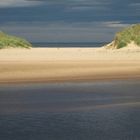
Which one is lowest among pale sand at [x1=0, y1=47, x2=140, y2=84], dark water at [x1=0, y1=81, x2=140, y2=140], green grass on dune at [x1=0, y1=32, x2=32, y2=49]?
dark water at [x1=0, y1=81, x2=140, y2=140]

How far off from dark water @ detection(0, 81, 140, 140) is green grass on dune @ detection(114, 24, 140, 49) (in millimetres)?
28143

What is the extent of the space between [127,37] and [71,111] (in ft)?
119

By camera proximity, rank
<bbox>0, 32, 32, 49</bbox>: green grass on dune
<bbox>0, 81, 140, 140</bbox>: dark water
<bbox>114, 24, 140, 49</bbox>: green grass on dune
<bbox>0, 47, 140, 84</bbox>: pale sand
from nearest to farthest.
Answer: <bbox>0, 81, 140, 140</bbox>: dark water
<bbox>0, 47, 140, 84</bbox>: pale sand
<bbox>114, 24, 140, 49</bbox>: green grass on dune
<bbox>0, 32, 32, 49</bbox>: green grass on dune

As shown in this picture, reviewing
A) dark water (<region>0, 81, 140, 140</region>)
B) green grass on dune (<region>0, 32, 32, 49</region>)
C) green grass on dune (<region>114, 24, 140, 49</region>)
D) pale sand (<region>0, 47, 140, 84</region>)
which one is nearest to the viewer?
dark water (<region>0, 81, 140, 140</region>)

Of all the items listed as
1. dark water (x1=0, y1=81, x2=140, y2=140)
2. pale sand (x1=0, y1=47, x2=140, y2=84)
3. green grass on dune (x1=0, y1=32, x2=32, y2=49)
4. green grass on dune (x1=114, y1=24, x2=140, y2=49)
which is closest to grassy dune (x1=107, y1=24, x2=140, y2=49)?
green grass on dune (x1=114, y1=24, x2=140, y2=49)

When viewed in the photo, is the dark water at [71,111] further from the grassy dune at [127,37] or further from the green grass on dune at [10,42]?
the green grass on dune at [10,42]

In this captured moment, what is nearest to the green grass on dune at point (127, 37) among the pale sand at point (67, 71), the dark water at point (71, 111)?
the pale sand at point (67, 71)

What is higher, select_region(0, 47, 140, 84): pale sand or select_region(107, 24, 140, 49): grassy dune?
select_region(107, 24, 140, 49): grassy dune

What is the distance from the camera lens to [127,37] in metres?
53.1

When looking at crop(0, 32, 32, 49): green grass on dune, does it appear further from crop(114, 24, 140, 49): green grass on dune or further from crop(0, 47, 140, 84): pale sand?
crop(0, 47, 140, 84): pale sand

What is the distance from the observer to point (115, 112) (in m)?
17.1

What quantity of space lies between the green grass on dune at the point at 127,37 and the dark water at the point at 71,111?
92.3ft

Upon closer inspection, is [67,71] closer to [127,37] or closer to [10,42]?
[127,37]

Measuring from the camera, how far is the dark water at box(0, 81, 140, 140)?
14.0 metres
